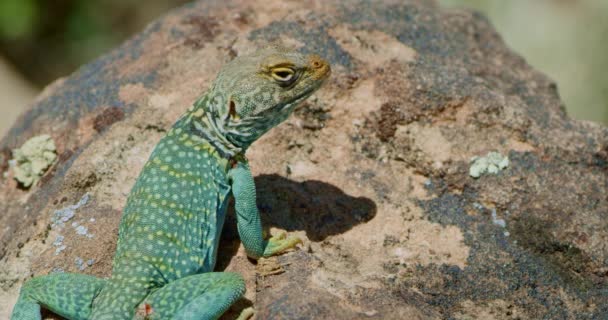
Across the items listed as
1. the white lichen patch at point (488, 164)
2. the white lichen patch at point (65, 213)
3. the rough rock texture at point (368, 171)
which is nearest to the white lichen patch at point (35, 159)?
the rough rock texture at point (368, 171)

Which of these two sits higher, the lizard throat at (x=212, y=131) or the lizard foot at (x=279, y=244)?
the lizard throat at (x=212, y=131)

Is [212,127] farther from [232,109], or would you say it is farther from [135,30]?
[135,30]

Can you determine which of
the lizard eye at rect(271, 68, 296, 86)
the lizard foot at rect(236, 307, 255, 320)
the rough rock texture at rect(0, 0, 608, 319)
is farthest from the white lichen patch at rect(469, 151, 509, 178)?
the lizard foot at rect(236, 307, 255, 320)

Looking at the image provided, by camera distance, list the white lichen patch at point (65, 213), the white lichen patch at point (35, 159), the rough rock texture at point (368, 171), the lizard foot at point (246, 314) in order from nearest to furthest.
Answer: the lizard foot at point (246, 314)
the rough rock texture at point (368, 171)
the white lichen patch at point (65, 213)
the white lichen patch at point (35, 159)

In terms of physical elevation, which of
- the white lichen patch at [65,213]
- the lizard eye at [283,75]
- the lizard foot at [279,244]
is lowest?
the lizard foot at [279,244]

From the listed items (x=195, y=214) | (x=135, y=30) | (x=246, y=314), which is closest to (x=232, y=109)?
(x=195, y=214)

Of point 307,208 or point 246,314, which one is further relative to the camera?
point 307,208

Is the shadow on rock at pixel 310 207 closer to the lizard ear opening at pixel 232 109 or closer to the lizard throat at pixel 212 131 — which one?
the lizard throat at pixel 212 131
